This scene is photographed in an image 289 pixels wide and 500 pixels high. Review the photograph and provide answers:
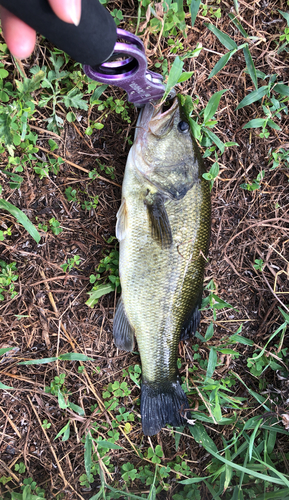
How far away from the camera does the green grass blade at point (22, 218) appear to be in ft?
6.71

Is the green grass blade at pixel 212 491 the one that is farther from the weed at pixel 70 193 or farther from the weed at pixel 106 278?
the weed at pixel 70 193

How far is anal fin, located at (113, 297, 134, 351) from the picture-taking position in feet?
7.48

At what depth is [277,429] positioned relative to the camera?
248 cm

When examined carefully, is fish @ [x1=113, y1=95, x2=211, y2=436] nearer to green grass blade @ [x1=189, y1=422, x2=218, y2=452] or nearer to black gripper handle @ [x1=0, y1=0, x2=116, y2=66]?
green grass blade @ [x1=189, y1=422, x2=218, y2=452]

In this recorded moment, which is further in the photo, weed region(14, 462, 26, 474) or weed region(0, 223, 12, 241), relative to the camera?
weed region(14, 462, 26, 474)

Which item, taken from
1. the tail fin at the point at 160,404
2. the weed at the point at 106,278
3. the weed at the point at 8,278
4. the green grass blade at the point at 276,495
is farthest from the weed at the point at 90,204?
the green grass blade at the point at 276,495

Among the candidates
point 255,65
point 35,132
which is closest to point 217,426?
point 35,132

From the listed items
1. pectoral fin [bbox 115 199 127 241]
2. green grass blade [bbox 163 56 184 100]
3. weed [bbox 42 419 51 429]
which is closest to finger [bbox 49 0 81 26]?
green grass blade [bbox 163 56 184 100]

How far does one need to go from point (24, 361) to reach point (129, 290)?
91 cm

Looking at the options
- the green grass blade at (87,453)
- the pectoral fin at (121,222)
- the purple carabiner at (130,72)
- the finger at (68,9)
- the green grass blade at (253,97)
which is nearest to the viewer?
the finger at (68,9)

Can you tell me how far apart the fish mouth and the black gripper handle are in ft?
2.13

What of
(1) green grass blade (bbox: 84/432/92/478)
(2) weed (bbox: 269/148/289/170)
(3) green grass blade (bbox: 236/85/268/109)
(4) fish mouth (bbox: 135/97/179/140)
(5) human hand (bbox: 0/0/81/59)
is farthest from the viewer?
(2) weed (bbox: 269/148/289/170)

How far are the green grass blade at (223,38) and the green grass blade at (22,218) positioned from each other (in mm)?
1813

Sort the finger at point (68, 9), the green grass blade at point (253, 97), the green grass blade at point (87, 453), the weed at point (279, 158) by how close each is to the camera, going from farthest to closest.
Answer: the weed at point (279, 158)
the green grass blade at point (253, 97)
the green grass blade at point (87, 453)
the finger at point (68, 9)
